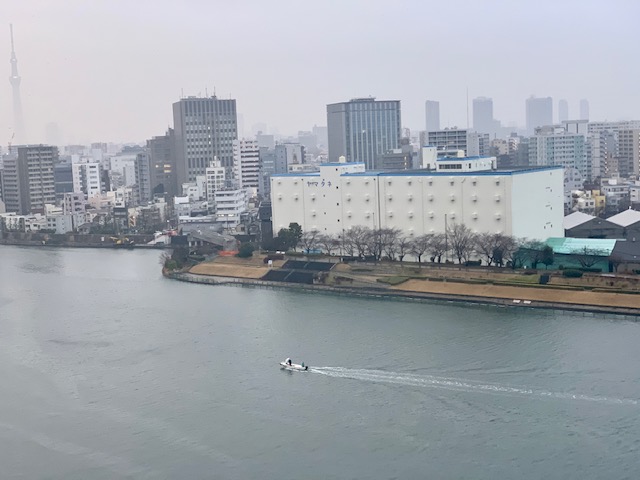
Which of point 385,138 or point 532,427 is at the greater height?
point 385,138

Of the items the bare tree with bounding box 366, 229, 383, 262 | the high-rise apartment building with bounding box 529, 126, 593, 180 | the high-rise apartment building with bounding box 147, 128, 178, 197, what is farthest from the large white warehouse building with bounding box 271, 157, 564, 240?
the high-rise apartment building with bounding box 147, 128, 178, 197

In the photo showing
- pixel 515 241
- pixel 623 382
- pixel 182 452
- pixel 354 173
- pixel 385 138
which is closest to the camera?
pixel 182 452

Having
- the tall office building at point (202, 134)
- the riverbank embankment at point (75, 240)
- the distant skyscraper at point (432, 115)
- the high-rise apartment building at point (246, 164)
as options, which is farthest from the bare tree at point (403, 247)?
the distant skyscraper at point (432, 115)

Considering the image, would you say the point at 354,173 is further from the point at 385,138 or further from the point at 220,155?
the point at 385,138

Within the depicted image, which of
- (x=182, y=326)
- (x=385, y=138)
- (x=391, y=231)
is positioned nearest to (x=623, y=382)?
(x=182, y=326)

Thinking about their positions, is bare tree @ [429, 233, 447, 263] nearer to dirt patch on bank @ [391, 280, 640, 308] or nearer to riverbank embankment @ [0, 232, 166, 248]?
dirt patch on bank @ [391, 280, 640, 308]
